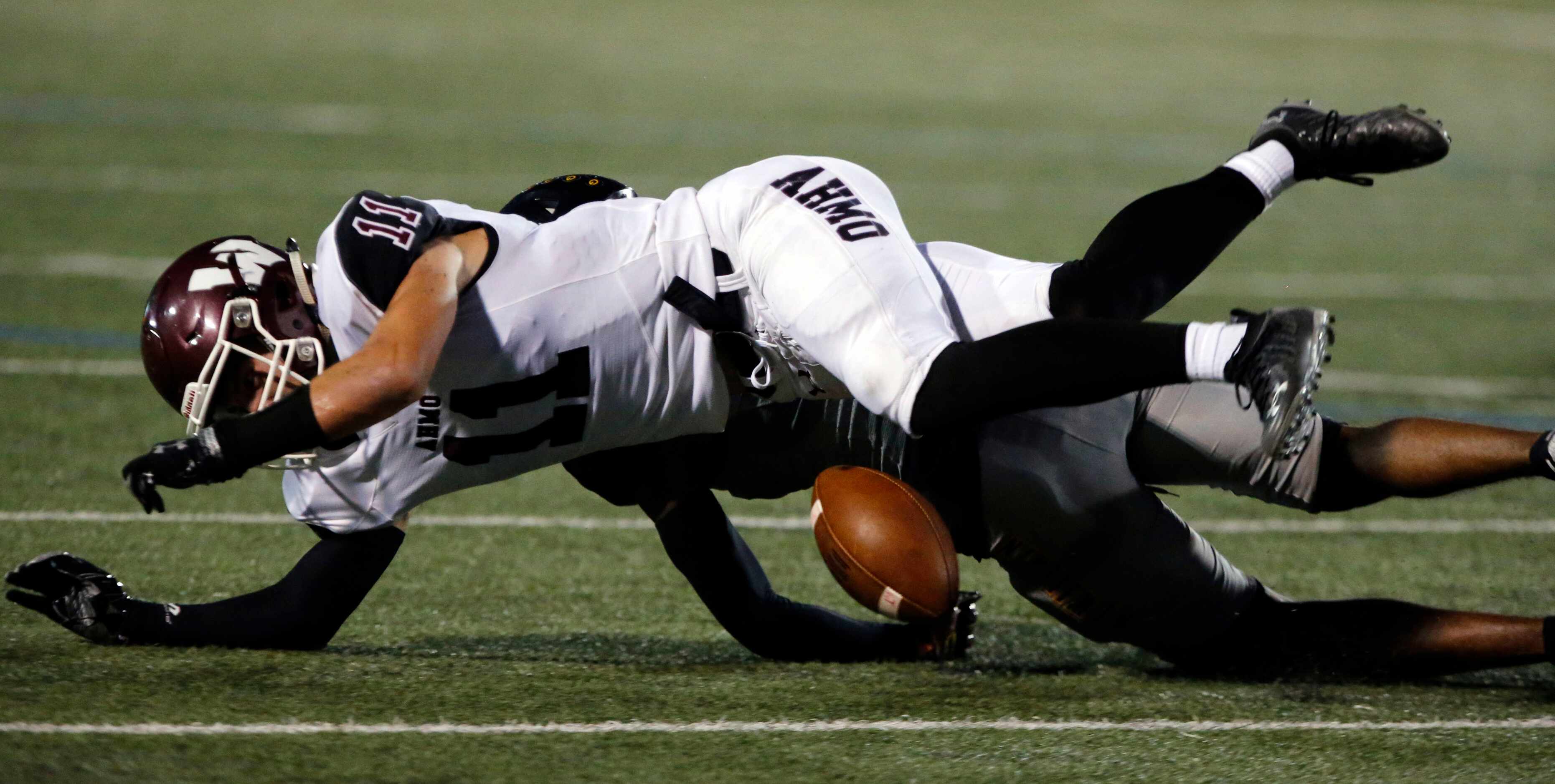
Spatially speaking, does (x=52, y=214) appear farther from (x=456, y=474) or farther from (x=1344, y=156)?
(x=1344, y=156)

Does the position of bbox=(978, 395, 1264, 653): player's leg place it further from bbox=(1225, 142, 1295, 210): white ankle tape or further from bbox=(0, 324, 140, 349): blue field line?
bbox=(0, 324, 140, 349): blue field line

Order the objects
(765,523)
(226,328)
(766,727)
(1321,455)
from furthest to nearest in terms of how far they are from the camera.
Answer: (765,523), (1321,455), (226,328), (766,727)

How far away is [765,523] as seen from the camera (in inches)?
213

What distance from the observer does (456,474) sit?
3.73 meters

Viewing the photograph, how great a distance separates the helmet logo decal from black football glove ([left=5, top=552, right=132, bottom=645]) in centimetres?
64

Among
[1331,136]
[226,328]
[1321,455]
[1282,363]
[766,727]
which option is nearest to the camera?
[1282,363]

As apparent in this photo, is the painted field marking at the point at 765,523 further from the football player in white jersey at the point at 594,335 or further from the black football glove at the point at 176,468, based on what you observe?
the black football glove at the point at 176,468

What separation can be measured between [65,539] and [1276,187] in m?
3.08

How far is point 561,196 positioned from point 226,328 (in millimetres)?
797

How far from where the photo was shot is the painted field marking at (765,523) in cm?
507

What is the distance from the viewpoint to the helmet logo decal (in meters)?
3.71

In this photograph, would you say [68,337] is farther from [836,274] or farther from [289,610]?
[836,274]

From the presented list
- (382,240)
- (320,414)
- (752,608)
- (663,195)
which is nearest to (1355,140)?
(752,608)

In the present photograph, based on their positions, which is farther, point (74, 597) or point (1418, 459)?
point (74, 597)
